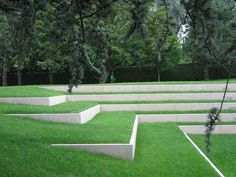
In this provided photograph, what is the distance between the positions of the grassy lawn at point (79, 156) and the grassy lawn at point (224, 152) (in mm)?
386

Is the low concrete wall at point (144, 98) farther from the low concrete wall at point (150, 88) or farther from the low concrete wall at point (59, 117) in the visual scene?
the low concrete wall at point (59, 117)

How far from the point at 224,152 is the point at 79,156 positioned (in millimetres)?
3167

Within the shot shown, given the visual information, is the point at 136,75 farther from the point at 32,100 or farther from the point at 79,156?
the point at 79,156

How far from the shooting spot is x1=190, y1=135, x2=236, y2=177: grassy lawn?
6.08 m

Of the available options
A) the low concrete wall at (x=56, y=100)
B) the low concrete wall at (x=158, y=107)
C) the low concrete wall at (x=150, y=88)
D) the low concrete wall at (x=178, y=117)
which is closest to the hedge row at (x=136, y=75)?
the low concrete wall at (x=150, y=88)

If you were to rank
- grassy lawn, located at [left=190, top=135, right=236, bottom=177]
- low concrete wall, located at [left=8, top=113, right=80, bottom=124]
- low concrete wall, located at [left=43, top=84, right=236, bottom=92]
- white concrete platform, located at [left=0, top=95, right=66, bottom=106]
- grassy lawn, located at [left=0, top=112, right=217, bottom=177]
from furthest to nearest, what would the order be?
1. low concrete wall, located at [left=43, top=84, right=236, bottom=92]
2. white concrete platform, located at [left=0, top=95, right=66, bottom=106]
3. low concrete wall, located at [left=8, top=113, right=80, bottom=124]
4. grassy lawn, located at [left=190, top=135, right=236, bottom=177]
5. grassy lawn, located at [left=0, top=112, right=217, bottom=177]

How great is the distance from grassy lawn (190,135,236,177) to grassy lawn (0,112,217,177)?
39 centimetres

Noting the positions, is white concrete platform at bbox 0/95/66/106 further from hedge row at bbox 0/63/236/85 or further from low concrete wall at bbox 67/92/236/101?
hedge row at bbox 0/63/236/85

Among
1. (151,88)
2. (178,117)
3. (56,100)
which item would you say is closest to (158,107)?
(178,117)

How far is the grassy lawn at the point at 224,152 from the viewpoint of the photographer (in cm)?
608

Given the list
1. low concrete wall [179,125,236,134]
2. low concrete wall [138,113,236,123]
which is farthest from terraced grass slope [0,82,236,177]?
low concrete wall [138,113,236,123]

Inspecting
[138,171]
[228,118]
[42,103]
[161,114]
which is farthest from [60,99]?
[138,171]

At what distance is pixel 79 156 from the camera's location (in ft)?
17.1

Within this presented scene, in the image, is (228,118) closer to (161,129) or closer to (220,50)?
(161,129)
